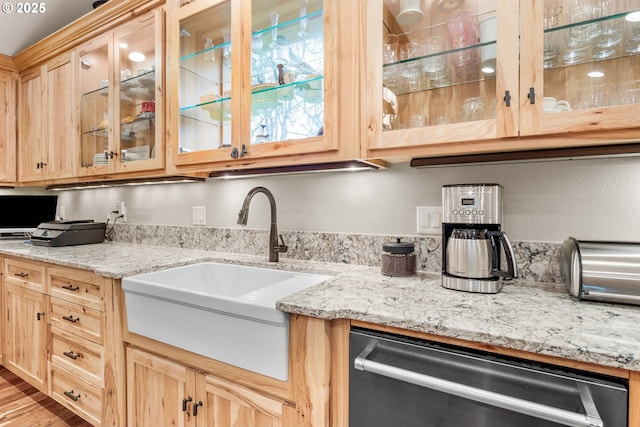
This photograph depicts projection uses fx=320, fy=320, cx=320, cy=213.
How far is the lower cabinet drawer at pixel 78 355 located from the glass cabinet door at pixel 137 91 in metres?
0.94

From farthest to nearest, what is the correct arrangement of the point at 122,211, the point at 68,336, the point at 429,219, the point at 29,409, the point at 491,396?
the point at 122,211 → the point at 29,409 → the point at 68,336 → the point at 429,219 → the point at 491,396

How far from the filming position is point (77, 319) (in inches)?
60.3

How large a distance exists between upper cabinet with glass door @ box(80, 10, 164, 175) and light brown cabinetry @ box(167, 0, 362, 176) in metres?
0.16

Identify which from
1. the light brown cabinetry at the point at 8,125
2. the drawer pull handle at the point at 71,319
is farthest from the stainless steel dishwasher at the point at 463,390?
the light brown cabinetry at the point at 8,125

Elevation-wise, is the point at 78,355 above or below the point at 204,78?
below

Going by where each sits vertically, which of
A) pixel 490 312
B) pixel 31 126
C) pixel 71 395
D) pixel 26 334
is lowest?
pixel 71 395

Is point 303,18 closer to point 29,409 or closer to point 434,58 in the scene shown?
point 434,58

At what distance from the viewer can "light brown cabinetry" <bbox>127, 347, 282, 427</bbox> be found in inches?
38.8

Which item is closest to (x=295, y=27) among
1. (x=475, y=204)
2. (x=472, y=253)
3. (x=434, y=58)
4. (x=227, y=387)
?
(x=434, y=58)

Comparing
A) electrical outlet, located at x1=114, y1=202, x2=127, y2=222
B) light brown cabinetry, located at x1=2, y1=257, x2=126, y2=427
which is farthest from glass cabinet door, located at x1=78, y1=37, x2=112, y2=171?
light brown cabinetry, located at x1=2, y1=257, x2=126, y2=427

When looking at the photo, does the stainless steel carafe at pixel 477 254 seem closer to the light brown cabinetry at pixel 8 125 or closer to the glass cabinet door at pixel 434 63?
the glass cabinet door at pixel 434 63

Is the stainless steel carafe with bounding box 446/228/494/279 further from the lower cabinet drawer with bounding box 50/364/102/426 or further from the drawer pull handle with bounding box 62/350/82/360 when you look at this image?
the drawer pull handle with bounding box 62/350/82/360

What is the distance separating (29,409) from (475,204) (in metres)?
→ 2.56

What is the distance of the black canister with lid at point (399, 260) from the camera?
1207 mm
